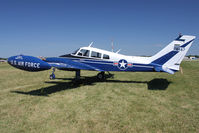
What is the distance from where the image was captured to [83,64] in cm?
1137

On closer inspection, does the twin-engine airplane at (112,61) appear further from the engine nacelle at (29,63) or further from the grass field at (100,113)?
the grass field at (100,113)

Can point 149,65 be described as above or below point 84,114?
above

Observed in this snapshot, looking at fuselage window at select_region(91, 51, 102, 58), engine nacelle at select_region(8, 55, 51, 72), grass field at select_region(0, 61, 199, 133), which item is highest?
fuselage window at select_region(91, 51, 102, 58)

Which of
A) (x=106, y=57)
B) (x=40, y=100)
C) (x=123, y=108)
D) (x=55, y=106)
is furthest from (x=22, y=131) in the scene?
(x=106, y=57)

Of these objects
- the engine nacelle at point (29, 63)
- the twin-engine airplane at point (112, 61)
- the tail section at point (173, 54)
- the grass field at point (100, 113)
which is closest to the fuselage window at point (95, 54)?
the twin-engine airplane at point (112, 61)

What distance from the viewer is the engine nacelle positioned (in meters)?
7.93

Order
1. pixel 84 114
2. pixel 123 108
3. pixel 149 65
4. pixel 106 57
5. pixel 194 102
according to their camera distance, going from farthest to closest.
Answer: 1. pixel 106 57
2. pixel 149 65
3. pixel 194 102
4. pixel 123 108
5. pixel 84 114

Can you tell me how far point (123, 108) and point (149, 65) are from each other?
5787 mm

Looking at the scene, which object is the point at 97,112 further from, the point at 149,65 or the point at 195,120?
the point at 149,65

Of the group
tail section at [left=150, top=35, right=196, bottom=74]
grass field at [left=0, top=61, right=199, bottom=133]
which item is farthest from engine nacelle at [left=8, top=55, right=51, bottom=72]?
tail section at [left=150, top=35, right=196, bottom=74]

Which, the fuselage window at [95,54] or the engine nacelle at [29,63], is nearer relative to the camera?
the engine nacelle at [29,63]

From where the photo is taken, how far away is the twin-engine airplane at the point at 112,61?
8547 mm

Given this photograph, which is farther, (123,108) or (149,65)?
(149,65)

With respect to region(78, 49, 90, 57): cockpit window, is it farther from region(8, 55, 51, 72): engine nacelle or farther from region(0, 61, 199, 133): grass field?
region(0, 61, 199, 133): grass field
